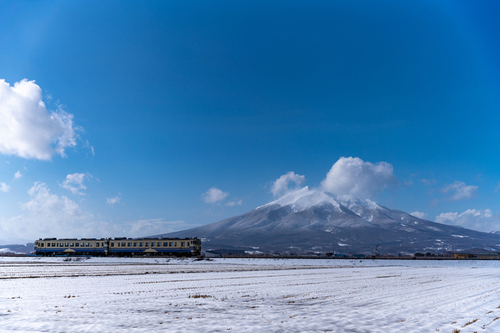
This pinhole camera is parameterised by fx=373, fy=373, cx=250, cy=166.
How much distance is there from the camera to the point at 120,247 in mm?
151750

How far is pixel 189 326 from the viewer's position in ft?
50.7

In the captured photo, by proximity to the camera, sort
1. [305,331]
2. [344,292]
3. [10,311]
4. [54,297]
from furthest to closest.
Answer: [344,292] < [54,297] < [10,311] < [305,331]

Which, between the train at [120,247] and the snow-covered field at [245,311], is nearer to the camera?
the snow-covered field at [245,311]

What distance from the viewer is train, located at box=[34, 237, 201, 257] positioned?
14388cm

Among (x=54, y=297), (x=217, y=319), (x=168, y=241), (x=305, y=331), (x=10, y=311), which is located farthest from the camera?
(x=168, y=241)

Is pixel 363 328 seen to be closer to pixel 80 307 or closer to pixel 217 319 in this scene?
pixel 217 319

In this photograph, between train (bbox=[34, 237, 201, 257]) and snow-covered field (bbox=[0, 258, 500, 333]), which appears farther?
train (bbox=[34, 237, 201, 257])

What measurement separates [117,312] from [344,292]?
17.1 m

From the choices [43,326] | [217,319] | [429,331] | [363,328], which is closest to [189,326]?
[217,319]

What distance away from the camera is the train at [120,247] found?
144 m

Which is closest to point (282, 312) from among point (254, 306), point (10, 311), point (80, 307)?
point (254, 306)

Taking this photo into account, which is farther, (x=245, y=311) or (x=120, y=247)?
(x=120, y=247)

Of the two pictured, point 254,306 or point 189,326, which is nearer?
point 189,326

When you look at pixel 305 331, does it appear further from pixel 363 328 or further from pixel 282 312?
pixel 282 312
